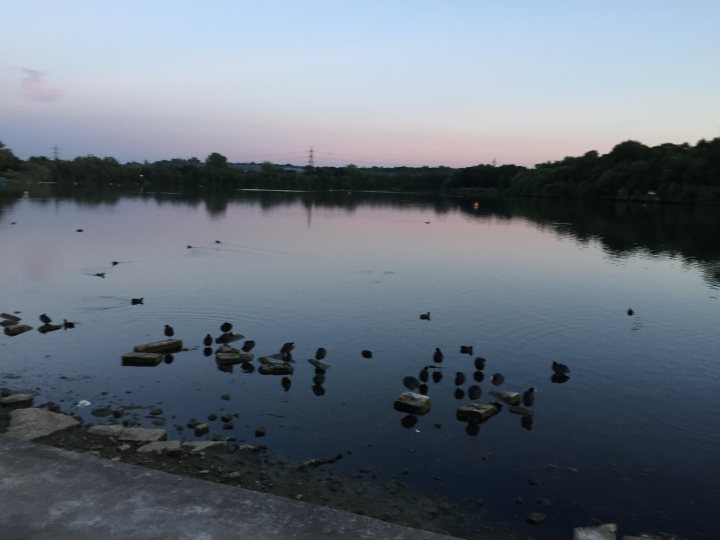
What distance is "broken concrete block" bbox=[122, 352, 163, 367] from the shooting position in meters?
16.8

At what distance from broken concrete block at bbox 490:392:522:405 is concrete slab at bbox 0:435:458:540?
947 centimetres

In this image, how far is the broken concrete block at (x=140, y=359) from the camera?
1683 cm

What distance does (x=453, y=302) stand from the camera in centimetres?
2767

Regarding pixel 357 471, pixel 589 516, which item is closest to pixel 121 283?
pixel 357 471

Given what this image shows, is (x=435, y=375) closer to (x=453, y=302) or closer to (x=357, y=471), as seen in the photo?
(x=357, y=471)

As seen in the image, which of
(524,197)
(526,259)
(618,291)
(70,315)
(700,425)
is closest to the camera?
Result: (700,425)

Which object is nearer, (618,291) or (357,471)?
(357,471)

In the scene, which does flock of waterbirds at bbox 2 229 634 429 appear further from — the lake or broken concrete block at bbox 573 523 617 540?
broken concrete block at bbox 573 523 617 540

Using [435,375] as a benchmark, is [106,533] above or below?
above

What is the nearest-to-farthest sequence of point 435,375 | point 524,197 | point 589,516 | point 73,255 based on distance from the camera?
point 589,516
point 435,375
point 73,255
point 524,197

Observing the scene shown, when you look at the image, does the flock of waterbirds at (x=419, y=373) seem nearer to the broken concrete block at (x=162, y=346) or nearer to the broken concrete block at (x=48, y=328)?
the broken concrete block at (x=48, y=328)

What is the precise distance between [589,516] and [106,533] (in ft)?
25.6

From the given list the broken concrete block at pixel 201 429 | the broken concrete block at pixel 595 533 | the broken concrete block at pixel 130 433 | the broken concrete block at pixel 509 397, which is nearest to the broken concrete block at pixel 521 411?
the broken concrete block at pixel 509 397

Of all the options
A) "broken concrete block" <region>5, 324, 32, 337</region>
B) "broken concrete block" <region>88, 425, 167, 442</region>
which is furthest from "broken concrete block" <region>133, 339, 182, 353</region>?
"broken concrete block" <region>88, 425, 167, 442</region>
